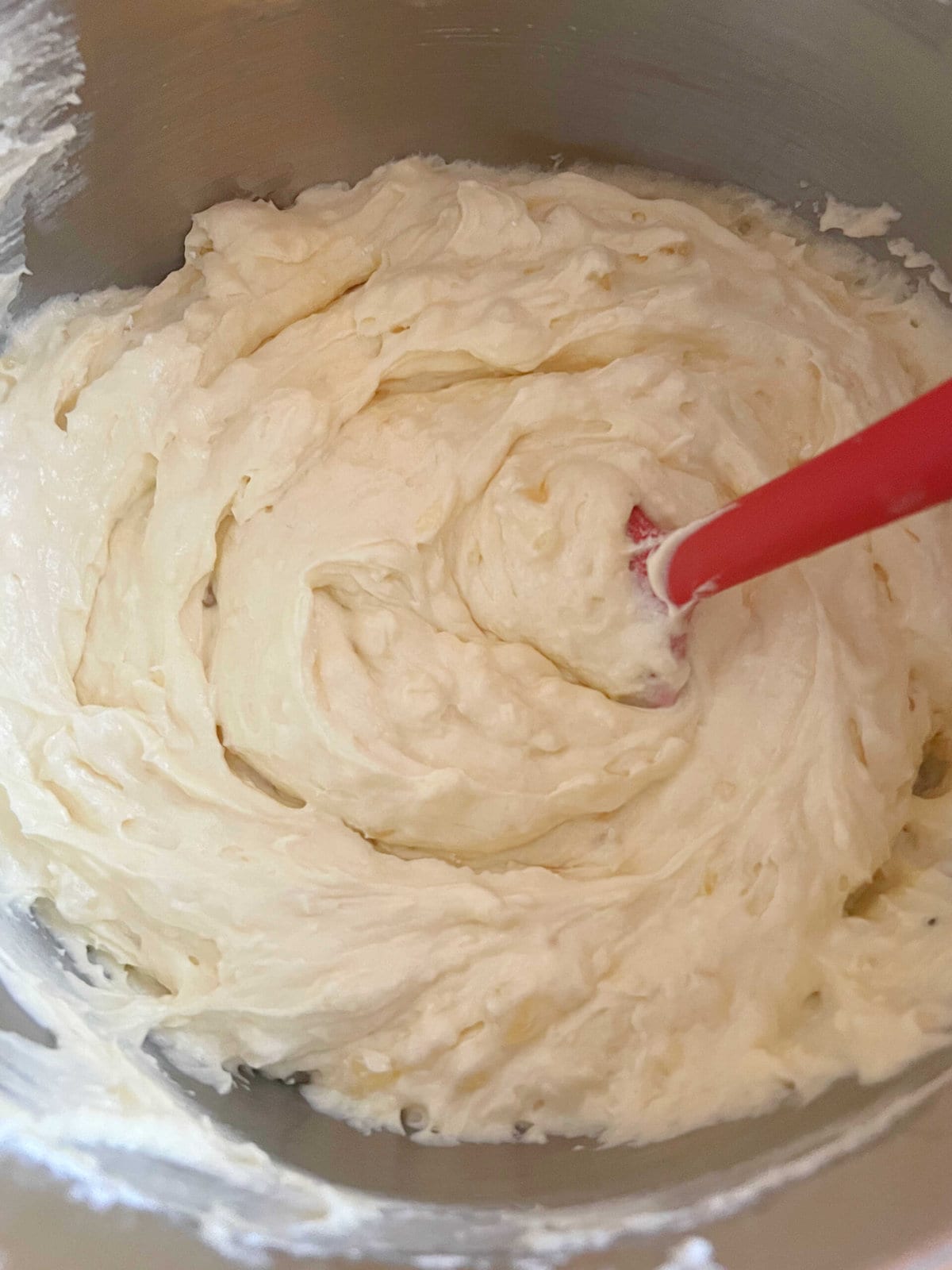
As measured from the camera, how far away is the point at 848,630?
1810 millimetres

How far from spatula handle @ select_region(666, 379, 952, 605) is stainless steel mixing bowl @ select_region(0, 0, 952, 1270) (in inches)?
35.9

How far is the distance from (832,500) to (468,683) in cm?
79

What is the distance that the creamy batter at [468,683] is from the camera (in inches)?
65.6

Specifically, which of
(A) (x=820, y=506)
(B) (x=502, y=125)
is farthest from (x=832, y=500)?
(B) (x=502, y=125)

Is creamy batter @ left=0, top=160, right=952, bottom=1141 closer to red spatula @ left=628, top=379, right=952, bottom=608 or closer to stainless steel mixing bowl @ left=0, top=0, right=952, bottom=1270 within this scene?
stainless steel mixing bowl @ left=0, top=0, right=952, bottom=1270

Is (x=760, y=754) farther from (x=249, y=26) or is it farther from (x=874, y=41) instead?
(x=249, y=26)

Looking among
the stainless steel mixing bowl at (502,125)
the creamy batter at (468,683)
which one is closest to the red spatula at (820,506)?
the creamy batter at (468,683)

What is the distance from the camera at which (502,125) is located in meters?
2.16

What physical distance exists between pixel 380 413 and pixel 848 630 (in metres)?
1.06

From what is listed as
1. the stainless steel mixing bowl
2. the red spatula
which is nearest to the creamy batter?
Answer: the stainless steel mixing bowl

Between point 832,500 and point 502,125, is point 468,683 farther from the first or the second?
point 502,125

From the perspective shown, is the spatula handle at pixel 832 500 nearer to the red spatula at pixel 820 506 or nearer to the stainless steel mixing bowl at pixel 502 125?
the red spatula at pixel 820 506

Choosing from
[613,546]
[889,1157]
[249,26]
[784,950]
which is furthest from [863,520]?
[249,26]

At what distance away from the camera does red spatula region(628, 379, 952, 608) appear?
1.08m
